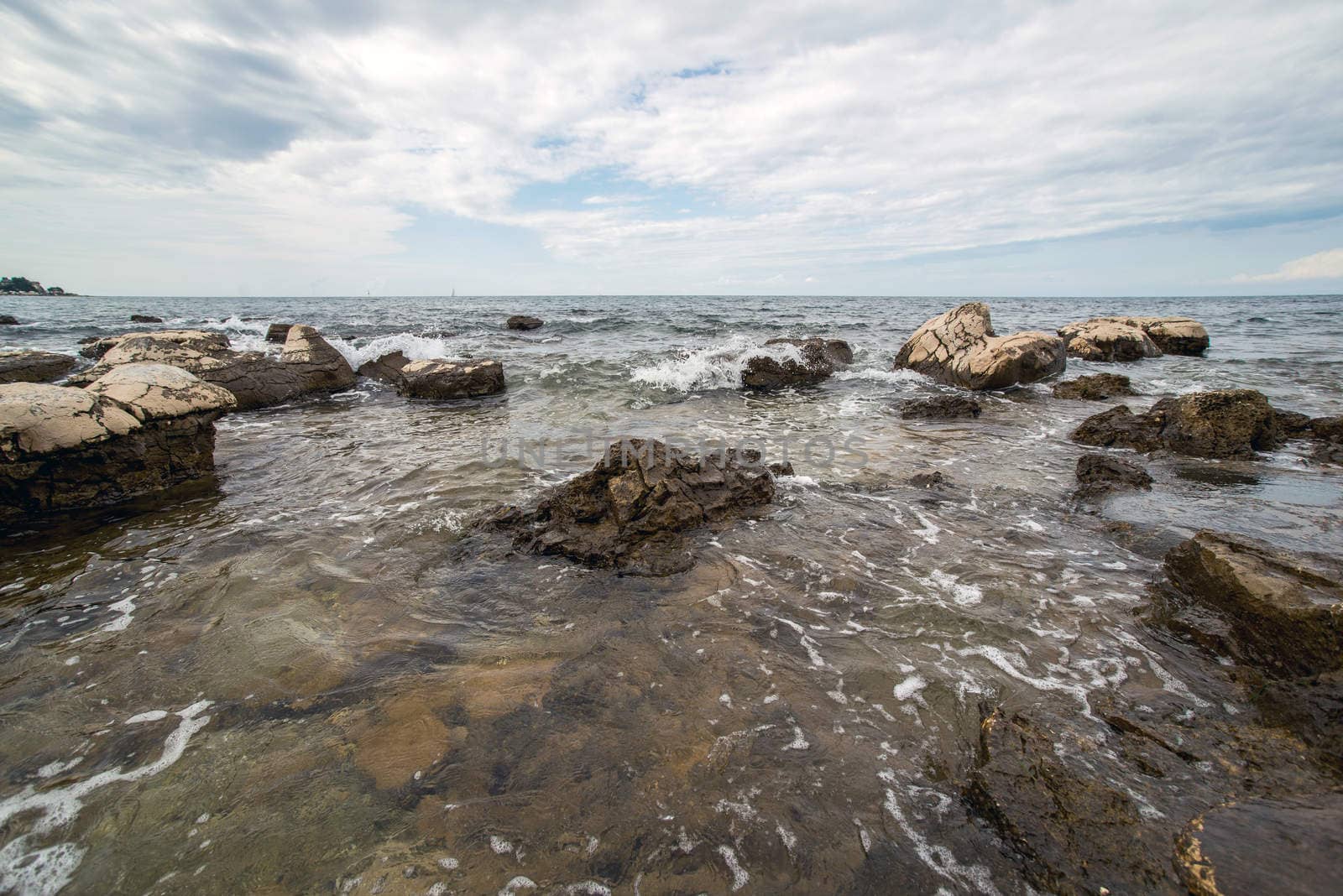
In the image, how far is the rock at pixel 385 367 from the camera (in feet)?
40.9

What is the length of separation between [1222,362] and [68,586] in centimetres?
2216

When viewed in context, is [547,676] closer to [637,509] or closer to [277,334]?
[637,509]

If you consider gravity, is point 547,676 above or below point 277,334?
below

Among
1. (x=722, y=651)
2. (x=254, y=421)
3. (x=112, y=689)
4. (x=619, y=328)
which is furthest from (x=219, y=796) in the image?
(x=619, y=328)

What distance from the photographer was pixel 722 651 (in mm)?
3027

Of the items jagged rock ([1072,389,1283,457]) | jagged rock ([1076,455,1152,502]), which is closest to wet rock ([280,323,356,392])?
jagged rock ([1076,455,1152,502])

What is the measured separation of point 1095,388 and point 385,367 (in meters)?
15.2

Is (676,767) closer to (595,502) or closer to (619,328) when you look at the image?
(595,502)

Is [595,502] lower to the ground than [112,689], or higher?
higher

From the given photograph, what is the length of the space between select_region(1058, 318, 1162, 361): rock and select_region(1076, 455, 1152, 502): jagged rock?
41.2 feet

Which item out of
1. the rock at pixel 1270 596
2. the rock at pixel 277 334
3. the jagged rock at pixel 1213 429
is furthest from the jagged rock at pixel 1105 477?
the rock at pixel 277 334

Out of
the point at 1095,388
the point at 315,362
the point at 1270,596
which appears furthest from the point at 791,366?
the point at 315,362

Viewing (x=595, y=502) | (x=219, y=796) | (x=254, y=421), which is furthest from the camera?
(x=254, y=421)

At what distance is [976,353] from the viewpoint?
→ 11.8 m
